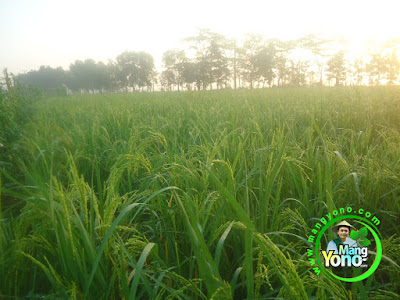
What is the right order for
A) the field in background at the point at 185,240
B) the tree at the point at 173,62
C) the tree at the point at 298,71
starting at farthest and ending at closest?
the tree at the point at 173,62 < the tree at the point at 298,71 < the field in background at the point at 185,240

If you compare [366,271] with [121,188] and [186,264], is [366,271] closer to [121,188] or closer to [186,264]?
[186,264]

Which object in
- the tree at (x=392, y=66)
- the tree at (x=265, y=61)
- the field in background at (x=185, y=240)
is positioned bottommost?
the field in background at (x=185, y=240)

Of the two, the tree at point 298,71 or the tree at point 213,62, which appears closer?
the tree at point 298,71

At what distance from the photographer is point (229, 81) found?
43.6 meters

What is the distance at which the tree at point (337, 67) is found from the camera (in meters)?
33.8

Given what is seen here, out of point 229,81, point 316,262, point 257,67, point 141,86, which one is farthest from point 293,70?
point 316,262

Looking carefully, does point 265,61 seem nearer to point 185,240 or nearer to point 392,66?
point 392,66

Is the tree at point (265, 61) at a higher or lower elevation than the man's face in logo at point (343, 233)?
higher

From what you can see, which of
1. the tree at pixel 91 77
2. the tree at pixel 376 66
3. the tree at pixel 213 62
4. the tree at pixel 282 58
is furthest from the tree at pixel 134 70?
the tree at pixel 376 66

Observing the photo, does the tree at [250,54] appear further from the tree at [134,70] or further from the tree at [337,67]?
the tree at [134,70]

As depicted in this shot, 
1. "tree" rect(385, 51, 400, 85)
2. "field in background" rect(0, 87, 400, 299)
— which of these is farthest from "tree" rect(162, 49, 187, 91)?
"field in background" rect(0, 87, 400, 299)

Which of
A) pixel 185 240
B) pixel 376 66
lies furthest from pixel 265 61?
pixel 185 240

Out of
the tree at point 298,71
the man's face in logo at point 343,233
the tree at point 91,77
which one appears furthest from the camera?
the tree at point 91,77

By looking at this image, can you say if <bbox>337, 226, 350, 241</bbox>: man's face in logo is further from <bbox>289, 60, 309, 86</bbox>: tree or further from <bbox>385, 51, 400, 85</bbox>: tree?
<bbox>289, 60, 309, 86</bbox>: tree
